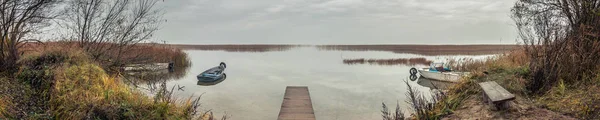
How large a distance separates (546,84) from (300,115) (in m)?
4.48

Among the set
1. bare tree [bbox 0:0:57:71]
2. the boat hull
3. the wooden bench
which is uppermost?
bare tree [bbox 0:0:57:71]

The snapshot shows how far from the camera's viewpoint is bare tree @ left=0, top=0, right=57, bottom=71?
6250mm

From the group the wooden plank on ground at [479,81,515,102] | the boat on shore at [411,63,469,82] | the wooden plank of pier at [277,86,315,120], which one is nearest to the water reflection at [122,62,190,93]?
the wooden plank of pier at [277,86,315,120]

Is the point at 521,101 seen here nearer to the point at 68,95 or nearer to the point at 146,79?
the point at 68,95

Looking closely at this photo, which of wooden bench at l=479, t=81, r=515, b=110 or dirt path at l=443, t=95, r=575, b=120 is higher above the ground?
wooden bench at l=479, t=81, r=515, b=110

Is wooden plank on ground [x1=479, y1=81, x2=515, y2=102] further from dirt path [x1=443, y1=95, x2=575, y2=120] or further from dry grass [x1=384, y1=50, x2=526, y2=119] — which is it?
dry grass [x1=384, y1=50, x2=526, y2=119]

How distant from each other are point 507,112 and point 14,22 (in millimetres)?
8550

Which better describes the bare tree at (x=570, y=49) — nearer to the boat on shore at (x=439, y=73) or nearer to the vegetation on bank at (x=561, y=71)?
the vegetation on bank at (x=561, y=71)

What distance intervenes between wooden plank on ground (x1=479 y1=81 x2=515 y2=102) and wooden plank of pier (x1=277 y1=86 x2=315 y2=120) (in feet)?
11.4

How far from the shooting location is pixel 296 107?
8.45 metres

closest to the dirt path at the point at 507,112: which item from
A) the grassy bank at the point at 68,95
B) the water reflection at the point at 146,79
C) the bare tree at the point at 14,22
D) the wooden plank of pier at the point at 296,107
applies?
the wooden plank of pier at the point at 296,107

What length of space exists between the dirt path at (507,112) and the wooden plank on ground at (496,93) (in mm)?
228

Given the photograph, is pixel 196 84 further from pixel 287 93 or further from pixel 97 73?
pixel 97 73

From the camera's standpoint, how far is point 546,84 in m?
5.41
